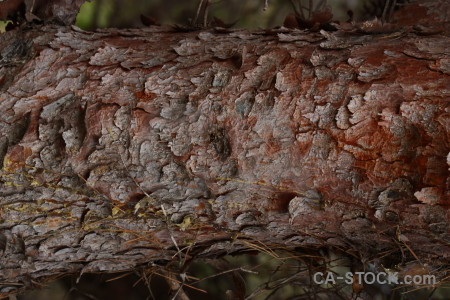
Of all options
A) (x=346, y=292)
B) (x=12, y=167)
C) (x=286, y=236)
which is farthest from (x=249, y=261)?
(x=12, y=167)

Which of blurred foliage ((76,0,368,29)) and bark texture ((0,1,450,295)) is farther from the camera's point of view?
blurred foliage ((76,0,368,29))

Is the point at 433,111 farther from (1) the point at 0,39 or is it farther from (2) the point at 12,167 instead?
(1) the point at 0,39

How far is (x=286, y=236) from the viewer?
107cm

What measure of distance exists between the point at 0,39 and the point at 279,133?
70cm

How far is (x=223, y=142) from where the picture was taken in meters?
0.92

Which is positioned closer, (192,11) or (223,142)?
(223,142)

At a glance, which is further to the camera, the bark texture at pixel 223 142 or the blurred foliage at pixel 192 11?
the blurred foliage at pixel 192 11

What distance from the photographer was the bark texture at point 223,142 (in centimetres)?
86

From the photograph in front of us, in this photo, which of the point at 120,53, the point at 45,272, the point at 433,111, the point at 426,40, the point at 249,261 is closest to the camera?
the point at 433,111

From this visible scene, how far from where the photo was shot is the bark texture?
860 mm

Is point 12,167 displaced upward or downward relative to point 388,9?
downward

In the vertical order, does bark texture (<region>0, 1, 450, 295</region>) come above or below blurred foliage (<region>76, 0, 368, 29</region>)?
below

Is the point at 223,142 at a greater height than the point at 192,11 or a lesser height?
lesser

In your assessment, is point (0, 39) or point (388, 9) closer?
point (0, 39)
